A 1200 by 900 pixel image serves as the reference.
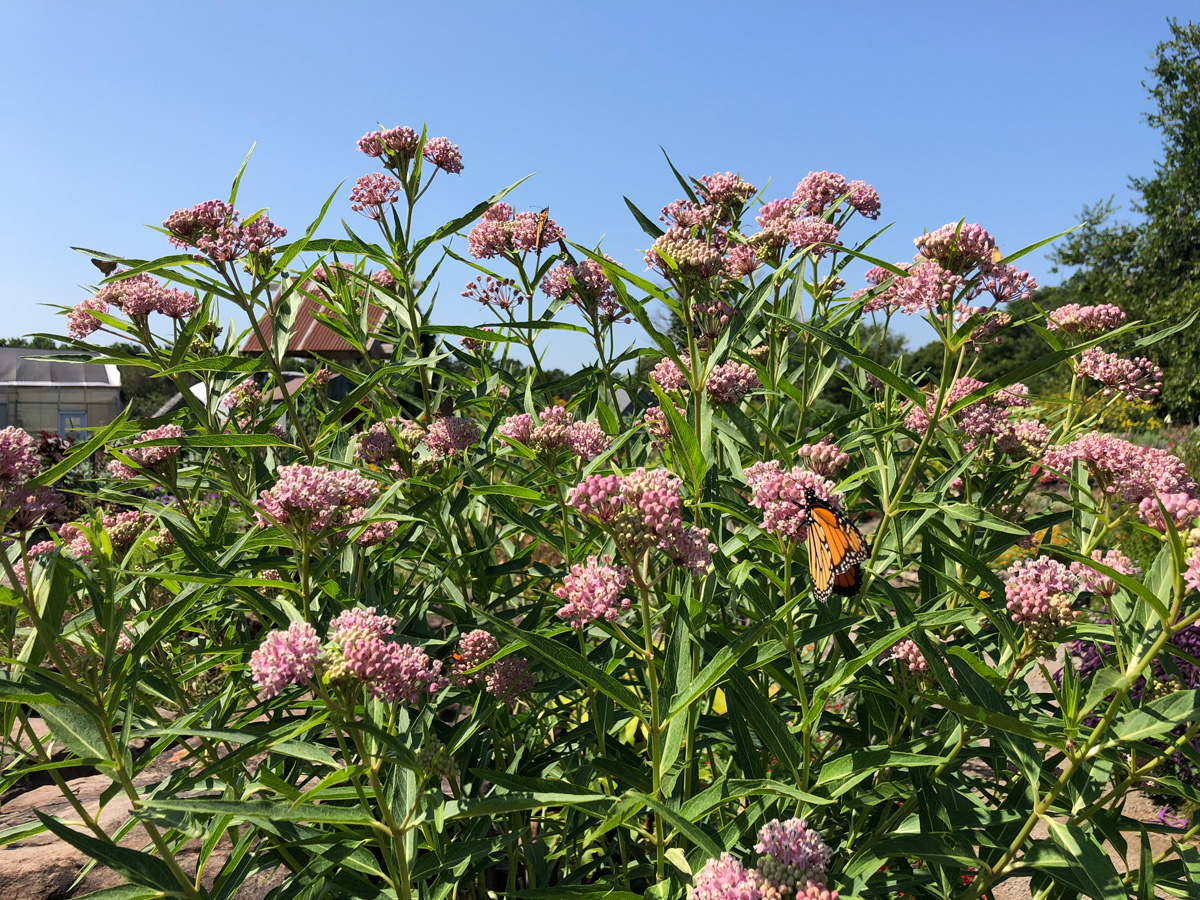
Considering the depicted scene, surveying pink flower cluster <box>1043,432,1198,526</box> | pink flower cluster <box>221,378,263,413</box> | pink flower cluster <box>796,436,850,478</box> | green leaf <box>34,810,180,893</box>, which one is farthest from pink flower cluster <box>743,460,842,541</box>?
pink flower cluster <box>221,378,263,413</box>

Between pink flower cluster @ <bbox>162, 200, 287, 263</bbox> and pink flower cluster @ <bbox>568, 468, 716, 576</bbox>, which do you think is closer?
pink flower cluster @ <bbox>568, 468, 716, 576</bbox>

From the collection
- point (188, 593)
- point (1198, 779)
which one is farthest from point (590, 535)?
point (1198, 779)

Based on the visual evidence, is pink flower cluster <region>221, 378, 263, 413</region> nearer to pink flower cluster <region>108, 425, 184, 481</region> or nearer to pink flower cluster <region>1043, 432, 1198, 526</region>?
pink flower cluster <region>108, 425, 184, 481</region>

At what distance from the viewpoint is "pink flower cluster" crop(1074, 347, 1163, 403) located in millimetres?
2904

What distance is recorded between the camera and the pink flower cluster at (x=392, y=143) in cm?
317

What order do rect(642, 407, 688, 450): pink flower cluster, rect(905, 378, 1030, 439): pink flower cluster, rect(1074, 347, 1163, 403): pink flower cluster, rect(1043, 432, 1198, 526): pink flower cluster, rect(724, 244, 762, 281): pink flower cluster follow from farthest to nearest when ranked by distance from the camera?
rect(724, 244, 762, 281): pink flower cluster
rect(1074, 347, 1163, 403): pink flower cluster
rect(642, 407, 688, 450): pink flower cluster
rect(905, 378, 1030, 439): pink flower cluster
rect(1043, 432, 1198, 526): pink flower cluster

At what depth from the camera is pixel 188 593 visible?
203 cm

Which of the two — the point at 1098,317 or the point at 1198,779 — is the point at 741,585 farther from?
the point at 1198,779

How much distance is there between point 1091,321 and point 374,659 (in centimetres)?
318

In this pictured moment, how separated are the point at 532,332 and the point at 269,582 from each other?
1788mm

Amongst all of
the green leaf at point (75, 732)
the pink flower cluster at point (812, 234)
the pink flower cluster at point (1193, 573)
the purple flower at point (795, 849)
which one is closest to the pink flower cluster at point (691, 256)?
the pink flower cluster at point (812, 234)

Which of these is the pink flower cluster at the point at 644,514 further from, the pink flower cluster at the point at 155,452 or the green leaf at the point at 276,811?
the pink flower cluster at the point at 155,452

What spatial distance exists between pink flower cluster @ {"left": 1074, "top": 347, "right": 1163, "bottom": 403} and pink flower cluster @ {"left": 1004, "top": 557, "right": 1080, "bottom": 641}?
1362mm

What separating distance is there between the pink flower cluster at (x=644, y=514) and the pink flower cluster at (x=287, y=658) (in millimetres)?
664
